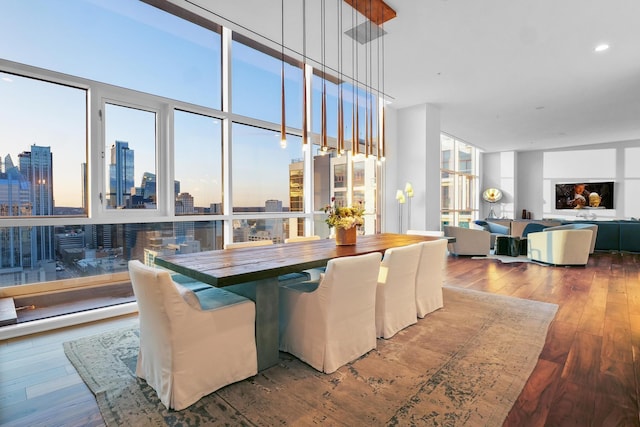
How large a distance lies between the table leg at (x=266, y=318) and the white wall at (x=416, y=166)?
16.7 ft

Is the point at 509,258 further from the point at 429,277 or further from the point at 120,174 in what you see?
the point at 120,174

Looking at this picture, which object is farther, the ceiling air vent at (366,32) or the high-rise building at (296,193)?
the high-rise building at (296,193)

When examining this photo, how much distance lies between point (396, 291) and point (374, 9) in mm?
3022

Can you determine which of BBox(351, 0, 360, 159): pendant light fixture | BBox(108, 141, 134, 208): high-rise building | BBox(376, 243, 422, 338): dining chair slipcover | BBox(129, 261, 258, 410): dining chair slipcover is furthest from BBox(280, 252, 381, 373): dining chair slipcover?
BBox(108, 141, 134, 208): high-rise building

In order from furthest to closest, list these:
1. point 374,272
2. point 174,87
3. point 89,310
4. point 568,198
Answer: point 568,198, point 174,87, point 89,310, point 374,272

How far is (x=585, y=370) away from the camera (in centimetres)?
231

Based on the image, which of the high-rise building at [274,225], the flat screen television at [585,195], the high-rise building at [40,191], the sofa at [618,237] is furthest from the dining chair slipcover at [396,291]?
the flat screen television at [585,195]

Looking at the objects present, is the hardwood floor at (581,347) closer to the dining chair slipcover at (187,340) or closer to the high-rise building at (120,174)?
the dining chair slipcover at (187,340)

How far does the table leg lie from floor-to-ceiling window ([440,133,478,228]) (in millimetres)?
8566

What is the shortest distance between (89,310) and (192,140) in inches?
88.8

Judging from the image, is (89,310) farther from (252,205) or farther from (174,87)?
(174,87)

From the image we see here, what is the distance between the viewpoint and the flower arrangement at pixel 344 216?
336cm

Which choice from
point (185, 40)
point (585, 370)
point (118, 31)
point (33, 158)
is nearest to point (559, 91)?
point (585, 370)

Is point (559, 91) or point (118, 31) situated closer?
Answer: point (118, 31)
